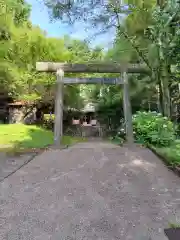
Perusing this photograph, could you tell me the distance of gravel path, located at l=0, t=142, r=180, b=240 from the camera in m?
2.34

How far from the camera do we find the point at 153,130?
673 cm

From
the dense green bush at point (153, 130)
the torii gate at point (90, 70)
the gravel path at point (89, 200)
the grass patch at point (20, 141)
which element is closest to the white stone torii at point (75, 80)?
the torii gate at point (90, 70)

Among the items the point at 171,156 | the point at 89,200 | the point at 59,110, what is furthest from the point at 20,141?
the point at 89,200

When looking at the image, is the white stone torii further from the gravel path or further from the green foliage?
the gravel path

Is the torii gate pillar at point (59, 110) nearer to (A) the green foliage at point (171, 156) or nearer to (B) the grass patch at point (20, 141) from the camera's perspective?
(B) the grass patch at point (20, 141)

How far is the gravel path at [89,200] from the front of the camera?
234cm

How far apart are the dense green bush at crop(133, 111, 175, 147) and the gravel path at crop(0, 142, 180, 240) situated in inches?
60.9

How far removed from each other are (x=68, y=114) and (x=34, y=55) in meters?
4.18

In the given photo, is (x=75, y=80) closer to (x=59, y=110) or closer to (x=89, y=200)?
(x=59, y=110)

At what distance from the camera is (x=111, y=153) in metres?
5.50

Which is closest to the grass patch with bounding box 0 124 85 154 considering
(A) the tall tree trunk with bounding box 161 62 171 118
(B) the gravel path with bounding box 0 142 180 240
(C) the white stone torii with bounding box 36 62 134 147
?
(C) the white stone torii with bounding box 36 62 134 147

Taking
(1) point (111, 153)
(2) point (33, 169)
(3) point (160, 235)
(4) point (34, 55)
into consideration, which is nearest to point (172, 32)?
(3) point (160, 235)

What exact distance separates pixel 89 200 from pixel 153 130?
13.8ft

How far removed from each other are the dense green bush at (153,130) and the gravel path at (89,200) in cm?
155
